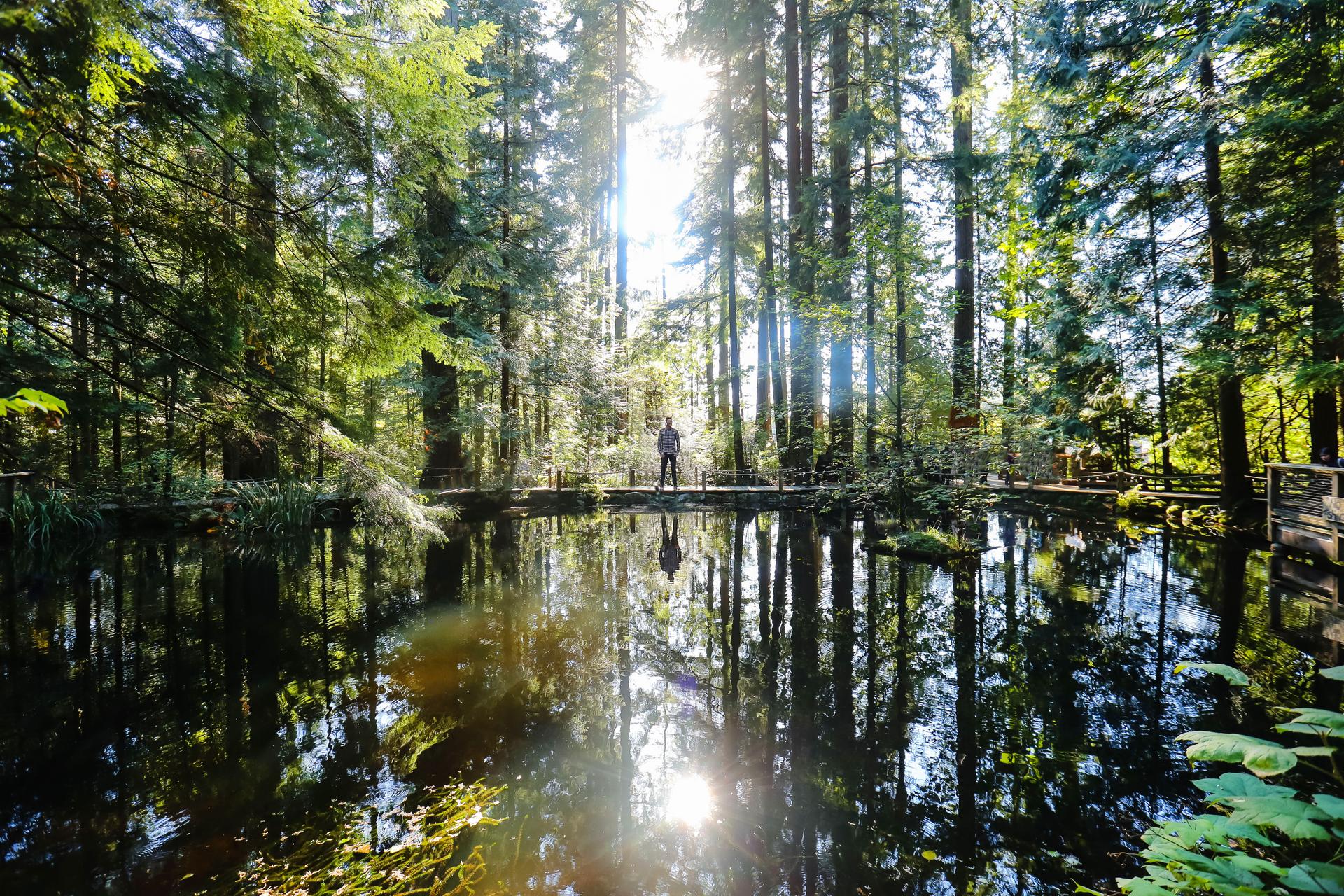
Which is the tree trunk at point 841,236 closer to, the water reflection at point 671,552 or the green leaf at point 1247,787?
the water reflection at point 671,552

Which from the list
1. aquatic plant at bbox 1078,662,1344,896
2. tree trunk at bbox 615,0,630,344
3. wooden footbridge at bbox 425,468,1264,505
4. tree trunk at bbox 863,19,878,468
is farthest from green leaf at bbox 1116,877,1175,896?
tree trunk at bbox 615,0,630,344

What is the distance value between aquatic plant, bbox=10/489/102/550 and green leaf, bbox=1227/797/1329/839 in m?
14.6

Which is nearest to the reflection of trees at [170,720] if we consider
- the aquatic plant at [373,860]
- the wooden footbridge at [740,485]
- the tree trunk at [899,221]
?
the aquatic plant at [373,860]

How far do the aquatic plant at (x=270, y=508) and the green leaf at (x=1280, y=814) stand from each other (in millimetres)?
12054

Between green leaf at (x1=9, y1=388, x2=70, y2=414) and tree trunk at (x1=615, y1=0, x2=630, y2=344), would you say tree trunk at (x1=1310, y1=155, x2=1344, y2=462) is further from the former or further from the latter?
tree trunk at (x1=615, y1=0, x2=630, y2=344)

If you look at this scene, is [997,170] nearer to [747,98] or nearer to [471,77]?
[747,98]

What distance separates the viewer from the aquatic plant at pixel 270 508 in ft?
33.8

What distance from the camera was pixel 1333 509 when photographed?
7699 millimetres

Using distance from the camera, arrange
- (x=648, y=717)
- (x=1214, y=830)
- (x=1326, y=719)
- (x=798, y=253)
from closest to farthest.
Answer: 1. (x=1214, y=830)
2. (x=1326, y=719)
3. (x=648, y=717)
4. (x=798, y=253)

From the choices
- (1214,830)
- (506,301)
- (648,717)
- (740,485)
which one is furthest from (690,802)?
(740,485)

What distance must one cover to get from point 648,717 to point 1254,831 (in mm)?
3145

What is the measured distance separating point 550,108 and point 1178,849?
65.5 feet

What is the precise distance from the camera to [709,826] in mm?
2807

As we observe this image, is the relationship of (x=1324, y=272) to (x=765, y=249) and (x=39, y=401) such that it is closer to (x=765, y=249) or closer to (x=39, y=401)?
(x=765, y=249)
